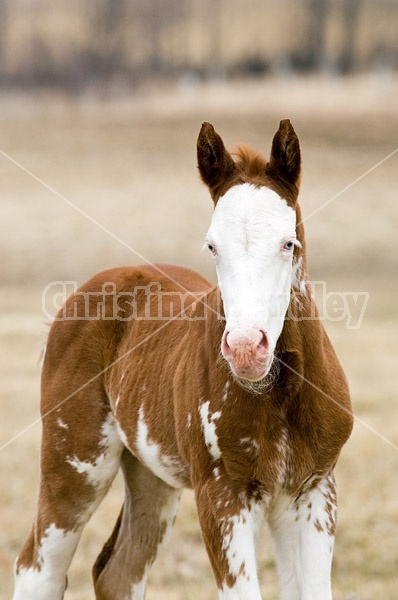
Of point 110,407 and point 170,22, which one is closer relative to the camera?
point 110,407

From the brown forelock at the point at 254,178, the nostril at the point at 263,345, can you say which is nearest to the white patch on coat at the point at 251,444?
the nostril at the point at 263,345

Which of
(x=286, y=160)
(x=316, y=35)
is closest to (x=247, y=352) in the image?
(x=286, y=160)

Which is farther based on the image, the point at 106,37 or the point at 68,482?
the point at 106,37

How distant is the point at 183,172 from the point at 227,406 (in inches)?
1214

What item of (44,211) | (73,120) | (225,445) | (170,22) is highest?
(170,22)

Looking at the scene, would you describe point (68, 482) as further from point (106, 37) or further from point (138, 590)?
point (106, 37)

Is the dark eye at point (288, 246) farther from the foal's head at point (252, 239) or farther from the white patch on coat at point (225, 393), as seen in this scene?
the white patch on coat at point (225, 393)

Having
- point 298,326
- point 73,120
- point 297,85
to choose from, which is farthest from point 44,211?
point 298,326

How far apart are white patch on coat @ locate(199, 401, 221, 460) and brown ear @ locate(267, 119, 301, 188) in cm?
101

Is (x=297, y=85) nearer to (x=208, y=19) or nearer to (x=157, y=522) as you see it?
(x=208, y=19)

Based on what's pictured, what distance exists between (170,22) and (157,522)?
57.5 meters

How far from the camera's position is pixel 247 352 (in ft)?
11.6

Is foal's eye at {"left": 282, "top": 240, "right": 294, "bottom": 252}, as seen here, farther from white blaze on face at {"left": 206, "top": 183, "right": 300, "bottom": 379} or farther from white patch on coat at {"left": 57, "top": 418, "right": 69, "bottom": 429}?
white patch on coat at {"left": 57, "top": 418, "right": 69, "bottom": 429}

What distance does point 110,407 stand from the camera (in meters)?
5.20
